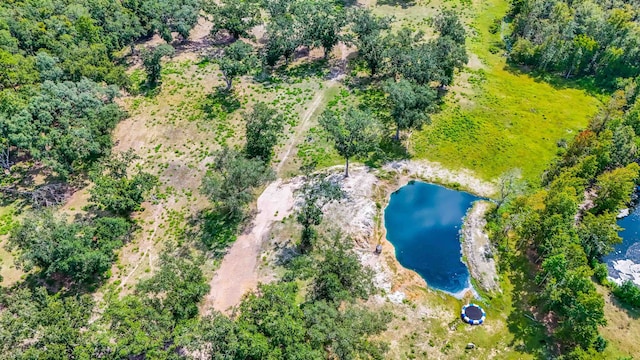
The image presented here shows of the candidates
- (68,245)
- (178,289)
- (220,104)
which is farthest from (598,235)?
(68,245)

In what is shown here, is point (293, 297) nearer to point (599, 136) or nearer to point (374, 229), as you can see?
point (374, 229)

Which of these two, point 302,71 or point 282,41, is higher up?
point 282,41

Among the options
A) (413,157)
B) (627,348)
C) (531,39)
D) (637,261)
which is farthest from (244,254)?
(531,39)

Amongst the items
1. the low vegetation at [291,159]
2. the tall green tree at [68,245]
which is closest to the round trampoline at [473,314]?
the low vegetation at [291,159]

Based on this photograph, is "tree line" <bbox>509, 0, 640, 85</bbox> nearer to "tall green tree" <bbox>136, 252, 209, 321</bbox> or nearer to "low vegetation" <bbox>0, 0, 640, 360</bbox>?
"low vegetation" <bbox>0, 0, 640, 360</bbox>

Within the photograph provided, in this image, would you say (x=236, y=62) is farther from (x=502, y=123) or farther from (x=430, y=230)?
(x=502, y=123)
